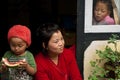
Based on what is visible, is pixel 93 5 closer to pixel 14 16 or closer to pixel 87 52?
pixel 87 52

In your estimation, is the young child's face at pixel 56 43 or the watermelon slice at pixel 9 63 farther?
the young child's face at pixel 56 43

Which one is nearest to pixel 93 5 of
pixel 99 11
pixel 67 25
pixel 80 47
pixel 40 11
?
pixel 99 11

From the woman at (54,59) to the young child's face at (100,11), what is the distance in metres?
0.45

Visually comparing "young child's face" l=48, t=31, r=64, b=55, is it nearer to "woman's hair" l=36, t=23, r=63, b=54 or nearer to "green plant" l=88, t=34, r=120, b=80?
"woman's hair" l=36, t=23, r=63, b=54

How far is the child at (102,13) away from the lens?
382 centimetres

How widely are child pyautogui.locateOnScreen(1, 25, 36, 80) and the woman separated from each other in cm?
15

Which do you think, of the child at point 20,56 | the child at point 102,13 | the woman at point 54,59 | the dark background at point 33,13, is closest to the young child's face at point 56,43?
the woman at point 54,59

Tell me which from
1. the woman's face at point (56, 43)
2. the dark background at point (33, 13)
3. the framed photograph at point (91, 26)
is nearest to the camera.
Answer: the woman's face at point (56, 43)

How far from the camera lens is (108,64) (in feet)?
12.3

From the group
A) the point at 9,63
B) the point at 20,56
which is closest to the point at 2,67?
the point at 9,63

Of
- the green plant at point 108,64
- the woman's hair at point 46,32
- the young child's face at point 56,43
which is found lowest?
the green plant at point 108,64

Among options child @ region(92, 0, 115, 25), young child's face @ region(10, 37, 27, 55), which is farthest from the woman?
child @ region(92, 0, 115, 25)

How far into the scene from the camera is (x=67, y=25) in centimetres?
556

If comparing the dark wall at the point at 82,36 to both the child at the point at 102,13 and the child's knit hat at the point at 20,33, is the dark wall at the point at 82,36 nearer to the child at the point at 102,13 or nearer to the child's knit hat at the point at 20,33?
the child at the point at 102,13
